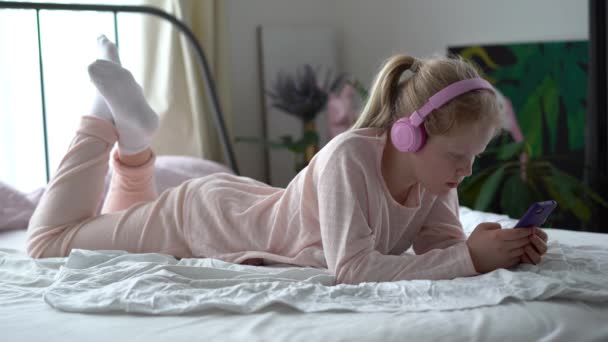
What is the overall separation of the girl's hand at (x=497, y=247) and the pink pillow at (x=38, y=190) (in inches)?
50.4

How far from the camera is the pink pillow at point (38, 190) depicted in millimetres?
2066

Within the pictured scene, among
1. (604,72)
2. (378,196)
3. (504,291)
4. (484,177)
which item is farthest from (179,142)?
(504,291)

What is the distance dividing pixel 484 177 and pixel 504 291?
1676mm

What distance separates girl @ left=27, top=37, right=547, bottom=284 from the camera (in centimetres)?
118

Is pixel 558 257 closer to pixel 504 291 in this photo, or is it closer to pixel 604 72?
pixel 504 291

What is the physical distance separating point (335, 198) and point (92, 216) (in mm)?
656

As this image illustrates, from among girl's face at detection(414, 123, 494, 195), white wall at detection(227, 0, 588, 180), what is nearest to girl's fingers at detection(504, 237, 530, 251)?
girl's face at detection(414, 123, 494, 195)

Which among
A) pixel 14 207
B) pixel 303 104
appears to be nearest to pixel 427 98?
pixel 14 207

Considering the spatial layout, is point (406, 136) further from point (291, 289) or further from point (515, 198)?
point (515, 198)

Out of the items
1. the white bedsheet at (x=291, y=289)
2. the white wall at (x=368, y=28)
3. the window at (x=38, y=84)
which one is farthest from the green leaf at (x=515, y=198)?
the window at (x=38, y=84)

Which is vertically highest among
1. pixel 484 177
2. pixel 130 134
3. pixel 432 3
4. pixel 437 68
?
pixel 432 3

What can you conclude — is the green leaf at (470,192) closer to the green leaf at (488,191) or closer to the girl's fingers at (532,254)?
the green leaf at (488,191)

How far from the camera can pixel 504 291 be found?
3.38ft

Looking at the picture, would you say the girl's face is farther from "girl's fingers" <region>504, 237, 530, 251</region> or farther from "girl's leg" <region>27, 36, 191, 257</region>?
"girl's leg" <region>27, 36, 191, 257</region>
